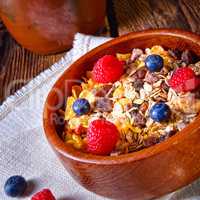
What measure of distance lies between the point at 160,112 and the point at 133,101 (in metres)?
0.07

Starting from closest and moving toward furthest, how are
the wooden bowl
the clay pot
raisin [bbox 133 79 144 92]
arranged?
1. the wooden bowl
2. raisin [bbox 133 79 144 92]
3. the clay pot

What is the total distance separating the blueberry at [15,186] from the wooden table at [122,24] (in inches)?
9.4

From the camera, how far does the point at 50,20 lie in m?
1.01

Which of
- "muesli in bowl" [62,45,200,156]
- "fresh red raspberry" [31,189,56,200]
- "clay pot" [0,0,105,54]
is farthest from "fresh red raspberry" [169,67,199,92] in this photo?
"clay pot" [0,0,105,54]

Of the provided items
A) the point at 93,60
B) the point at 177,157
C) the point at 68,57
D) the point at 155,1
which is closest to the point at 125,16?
the point at 155,1

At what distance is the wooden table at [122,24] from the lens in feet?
3.38

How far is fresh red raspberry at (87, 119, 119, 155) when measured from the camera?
68 cm

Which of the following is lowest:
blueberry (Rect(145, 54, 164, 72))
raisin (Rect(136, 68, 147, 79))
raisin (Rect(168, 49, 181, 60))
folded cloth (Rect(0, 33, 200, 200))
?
folded cloth (Rect(0, 33, 200, 200))

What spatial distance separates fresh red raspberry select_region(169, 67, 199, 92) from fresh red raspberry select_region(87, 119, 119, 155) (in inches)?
4.0

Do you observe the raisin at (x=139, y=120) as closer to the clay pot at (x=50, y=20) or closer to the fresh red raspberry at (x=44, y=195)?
the fresh red raspberry at (x=44, y=195)

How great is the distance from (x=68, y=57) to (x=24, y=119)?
17 cm

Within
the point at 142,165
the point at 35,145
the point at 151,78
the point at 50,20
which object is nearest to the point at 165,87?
the point at 151,78

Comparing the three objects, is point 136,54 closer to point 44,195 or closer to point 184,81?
point 184,81

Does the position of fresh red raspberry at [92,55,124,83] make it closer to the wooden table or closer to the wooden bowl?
the wooden bowl
